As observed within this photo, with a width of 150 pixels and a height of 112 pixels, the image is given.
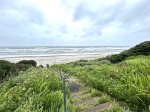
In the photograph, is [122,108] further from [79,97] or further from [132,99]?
[79,97]

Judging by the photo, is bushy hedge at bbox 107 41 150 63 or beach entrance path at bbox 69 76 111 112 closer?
beach entrance path at bbox 69 76 111 112

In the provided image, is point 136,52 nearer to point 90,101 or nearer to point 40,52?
point 90,101

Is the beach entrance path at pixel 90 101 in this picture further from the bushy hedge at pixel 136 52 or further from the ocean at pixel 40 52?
the ocean at pixel 40 52

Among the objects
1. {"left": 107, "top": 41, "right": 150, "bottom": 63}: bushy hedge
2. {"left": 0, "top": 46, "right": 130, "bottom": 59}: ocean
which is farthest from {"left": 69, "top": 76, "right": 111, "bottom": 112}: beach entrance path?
{"left": 0, "top": 46, "right": 130, "bottom": 59}: ocean

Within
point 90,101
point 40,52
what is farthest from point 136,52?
point 40,52

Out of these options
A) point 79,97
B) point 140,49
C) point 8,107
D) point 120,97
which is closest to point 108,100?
point 120,97

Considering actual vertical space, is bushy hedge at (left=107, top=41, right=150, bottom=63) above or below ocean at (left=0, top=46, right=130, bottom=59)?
above

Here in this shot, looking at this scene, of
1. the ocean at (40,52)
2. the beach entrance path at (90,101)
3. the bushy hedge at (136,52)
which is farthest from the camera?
the ocean at (40,52)

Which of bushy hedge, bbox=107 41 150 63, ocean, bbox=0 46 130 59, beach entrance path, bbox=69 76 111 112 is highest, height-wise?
beach entrance path, bbox=69 76 111 112

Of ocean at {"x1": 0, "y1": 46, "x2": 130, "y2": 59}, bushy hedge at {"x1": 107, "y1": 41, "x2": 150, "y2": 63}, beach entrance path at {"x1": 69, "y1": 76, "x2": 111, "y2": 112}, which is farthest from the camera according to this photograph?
ocean at {"x1": 0, "y1": 46, "x2": 130, "y2": 59}

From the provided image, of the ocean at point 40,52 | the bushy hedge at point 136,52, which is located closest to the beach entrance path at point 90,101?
the bushy hedge at point 136,52

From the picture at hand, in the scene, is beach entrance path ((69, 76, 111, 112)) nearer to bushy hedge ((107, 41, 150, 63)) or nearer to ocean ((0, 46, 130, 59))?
bushy hedge ((107, 41, 150, 63))

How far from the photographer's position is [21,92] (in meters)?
7.45

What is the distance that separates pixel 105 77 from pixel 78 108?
334 centimetres
